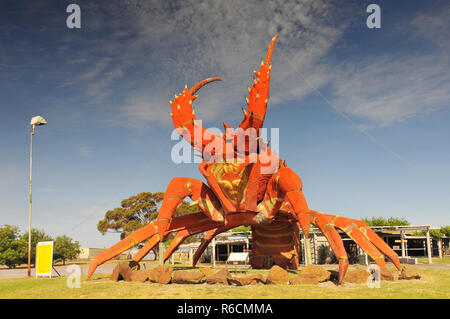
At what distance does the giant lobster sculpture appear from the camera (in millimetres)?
12188

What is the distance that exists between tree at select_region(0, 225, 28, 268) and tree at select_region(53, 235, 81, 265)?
4.92 meters

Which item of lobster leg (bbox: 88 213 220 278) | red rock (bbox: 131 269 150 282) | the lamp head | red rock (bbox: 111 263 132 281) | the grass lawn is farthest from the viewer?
the lamp head

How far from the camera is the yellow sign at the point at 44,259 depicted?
15.4 m

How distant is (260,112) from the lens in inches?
483

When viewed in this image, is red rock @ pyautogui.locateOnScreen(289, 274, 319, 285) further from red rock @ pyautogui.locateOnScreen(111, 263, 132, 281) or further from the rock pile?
red rock @ pyautogui.locateOnScreen(111, 263, 132, 281)

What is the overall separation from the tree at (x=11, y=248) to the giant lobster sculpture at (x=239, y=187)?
79.0ft

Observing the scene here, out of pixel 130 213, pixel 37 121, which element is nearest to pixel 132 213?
pixel 130 213

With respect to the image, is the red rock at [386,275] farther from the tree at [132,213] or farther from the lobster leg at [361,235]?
the tree at [132,213]

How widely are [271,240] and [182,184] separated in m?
5.95

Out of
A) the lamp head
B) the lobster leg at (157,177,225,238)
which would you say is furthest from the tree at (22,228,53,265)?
the lobster leg at (157,177,225,238)

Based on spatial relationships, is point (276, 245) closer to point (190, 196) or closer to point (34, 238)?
point (190, 196)

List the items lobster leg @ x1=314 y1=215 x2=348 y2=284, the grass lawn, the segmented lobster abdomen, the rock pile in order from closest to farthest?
the grass lawn, lobster leg @ x1=314 y1=215 x2=348 y2=284, the rock pile, the segmented lobster abdomen

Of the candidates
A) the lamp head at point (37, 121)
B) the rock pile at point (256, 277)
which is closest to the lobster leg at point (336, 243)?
the rock pile at point (256, 277)
